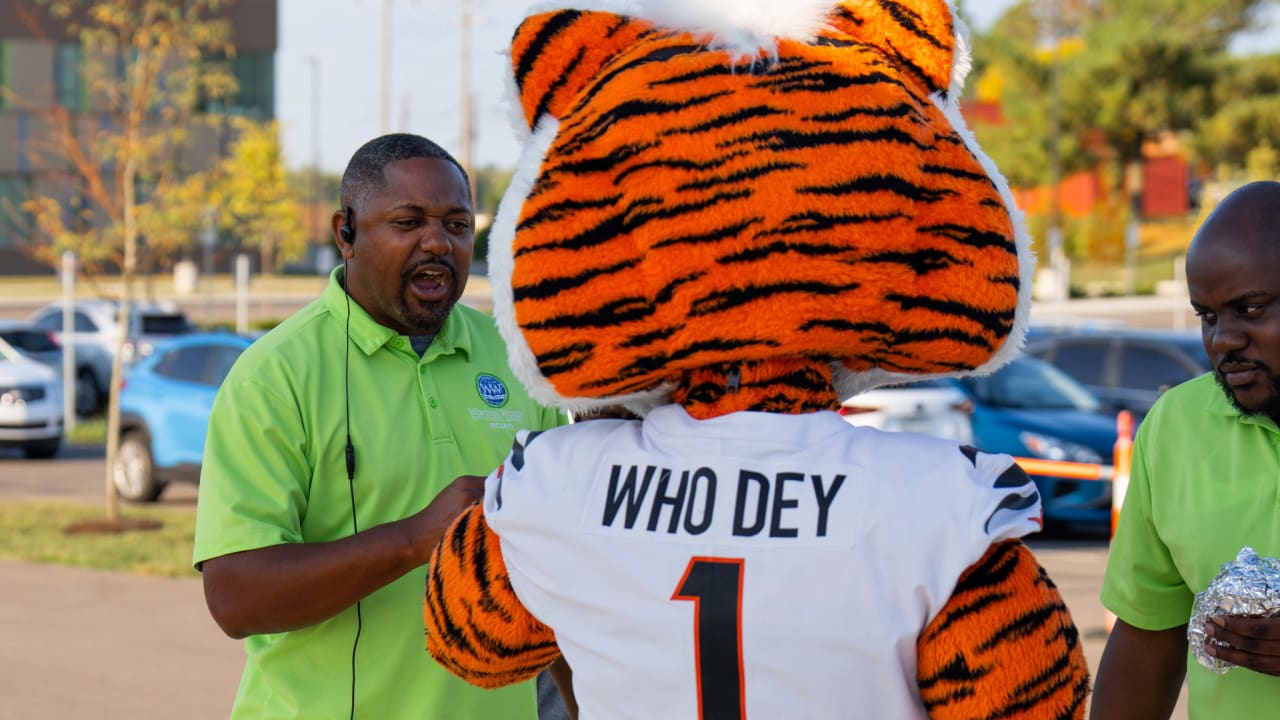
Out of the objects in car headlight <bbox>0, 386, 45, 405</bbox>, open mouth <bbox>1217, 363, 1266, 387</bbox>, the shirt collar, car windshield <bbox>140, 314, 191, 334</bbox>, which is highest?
open mouth <bbox>1217, 363, 1266, 387</bbox>

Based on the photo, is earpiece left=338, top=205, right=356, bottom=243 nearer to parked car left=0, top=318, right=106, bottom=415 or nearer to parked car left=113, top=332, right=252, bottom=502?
parked car left=113, top=332, right=252, bottom=502

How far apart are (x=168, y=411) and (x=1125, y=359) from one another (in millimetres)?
9258

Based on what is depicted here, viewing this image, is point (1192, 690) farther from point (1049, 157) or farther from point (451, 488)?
→ point (1049, 157)

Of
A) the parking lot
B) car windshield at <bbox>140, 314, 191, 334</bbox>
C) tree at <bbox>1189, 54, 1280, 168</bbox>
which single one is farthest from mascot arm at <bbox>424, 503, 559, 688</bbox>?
tree at <bbox>1189, 54, 1280, 168</bbox>

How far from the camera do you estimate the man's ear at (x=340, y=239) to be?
10.3 ft

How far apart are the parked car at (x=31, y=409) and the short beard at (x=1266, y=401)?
16242 mm

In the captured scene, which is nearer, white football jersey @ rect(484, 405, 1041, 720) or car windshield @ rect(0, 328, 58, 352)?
white football jersey @ rect(484, 405, 1041, 720)

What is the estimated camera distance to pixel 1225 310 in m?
2.61

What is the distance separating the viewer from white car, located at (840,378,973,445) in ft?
37.2

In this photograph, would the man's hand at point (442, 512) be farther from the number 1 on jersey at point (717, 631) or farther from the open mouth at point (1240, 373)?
the open mouth at point (1240, 373)

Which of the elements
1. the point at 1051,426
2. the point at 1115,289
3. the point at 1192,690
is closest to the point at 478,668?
the point at 1192,690

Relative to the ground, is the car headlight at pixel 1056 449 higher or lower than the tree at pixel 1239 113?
lower

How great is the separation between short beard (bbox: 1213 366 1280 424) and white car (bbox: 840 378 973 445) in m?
8.58

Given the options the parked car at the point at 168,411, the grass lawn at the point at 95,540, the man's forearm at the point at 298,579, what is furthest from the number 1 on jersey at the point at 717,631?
the parked car at the point at 168,411
